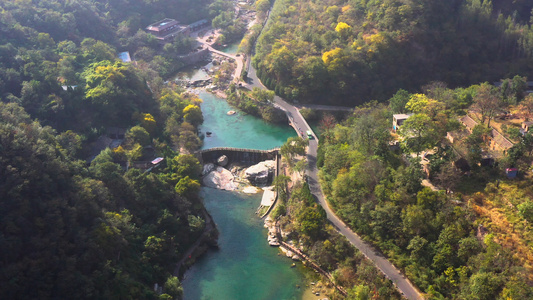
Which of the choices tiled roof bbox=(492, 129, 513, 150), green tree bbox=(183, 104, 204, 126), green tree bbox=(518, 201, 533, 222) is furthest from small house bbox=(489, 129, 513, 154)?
green tree bbox=(183, 104, 204, 126)

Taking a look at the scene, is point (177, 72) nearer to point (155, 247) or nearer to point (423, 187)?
point (155, 247)

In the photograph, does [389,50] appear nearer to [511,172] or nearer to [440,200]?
[511,172]

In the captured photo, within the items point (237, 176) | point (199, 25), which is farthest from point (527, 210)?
point (199, 25)

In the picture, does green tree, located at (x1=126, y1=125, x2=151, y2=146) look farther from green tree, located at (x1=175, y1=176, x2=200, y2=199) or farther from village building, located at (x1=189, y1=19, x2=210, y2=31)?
village building, located at (x1=189, y1=19, x2=210, y2=31)

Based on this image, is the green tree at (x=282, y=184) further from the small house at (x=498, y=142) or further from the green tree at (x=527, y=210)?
the green tree at (x=527, y=210)

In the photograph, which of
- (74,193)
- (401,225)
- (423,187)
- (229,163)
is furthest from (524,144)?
(74,193)
